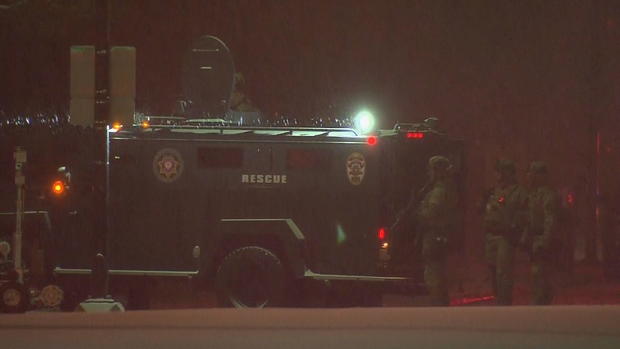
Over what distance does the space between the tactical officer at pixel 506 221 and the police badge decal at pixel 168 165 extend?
3.67m

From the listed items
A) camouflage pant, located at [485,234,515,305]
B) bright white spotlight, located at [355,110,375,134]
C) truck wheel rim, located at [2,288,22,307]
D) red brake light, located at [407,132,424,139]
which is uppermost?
bright white spotlight, located at [355,110,375,134]

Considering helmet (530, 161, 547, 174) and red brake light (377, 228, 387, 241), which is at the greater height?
helmet (530, 161, 547, 174)

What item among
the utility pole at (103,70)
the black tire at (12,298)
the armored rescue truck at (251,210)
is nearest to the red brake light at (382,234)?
the armored rescue truck at (251,210)

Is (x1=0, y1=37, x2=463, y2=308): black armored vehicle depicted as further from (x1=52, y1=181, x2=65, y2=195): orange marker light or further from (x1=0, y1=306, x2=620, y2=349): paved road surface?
(x1=0, y1=306, x2=620, y2=349): paved road surface

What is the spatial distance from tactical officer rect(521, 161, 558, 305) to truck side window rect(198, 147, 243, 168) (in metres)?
3.38

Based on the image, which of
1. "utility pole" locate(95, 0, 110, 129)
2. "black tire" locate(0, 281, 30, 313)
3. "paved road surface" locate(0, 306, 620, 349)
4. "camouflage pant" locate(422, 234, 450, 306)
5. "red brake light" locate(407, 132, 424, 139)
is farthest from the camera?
"red brake light" locate(407, 132, 424, 139)

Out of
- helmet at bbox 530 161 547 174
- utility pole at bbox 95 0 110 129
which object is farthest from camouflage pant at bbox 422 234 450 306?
utility pole at bbox 95 0 110 129

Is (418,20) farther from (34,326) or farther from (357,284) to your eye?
(34,326)

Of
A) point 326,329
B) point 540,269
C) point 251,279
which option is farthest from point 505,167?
point 326,329

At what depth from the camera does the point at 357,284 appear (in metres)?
13.6

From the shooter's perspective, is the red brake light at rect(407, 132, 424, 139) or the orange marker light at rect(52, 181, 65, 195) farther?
the red brake light at rect(407, 132, 424, 139)

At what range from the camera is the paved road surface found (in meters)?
9.59

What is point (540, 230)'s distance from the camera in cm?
1331

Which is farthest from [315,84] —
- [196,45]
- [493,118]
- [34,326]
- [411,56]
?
[34,326]
